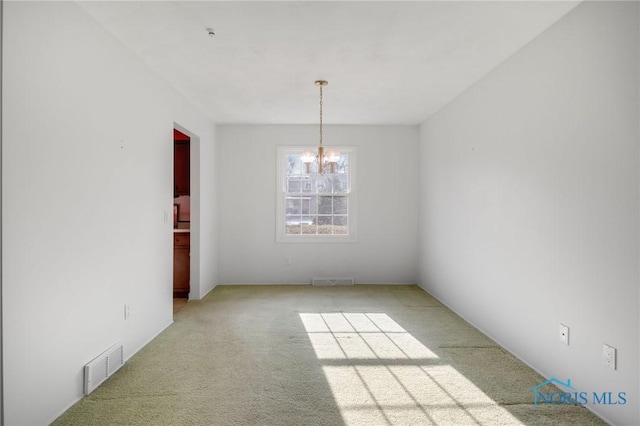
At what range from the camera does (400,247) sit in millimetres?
6000

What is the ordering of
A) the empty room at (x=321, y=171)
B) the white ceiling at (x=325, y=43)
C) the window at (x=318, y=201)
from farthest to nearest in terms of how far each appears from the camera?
the window at (x=318, y=201), the white ceiling at (x=325, y=43), the empty room at (x=321, y=171)

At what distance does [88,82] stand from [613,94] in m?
3.23

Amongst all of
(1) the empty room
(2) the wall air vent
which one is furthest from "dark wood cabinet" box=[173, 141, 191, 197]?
(2) the wall air vent

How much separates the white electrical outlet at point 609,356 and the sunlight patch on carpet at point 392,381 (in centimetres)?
63

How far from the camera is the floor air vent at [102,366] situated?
2.50m

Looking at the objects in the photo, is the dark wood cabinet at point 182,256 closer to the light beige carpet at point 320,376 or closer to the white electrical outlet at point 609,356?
the light beige carpet at point 320,376

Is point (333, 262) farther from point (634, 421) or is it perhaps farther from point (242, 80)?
point (634, 421)

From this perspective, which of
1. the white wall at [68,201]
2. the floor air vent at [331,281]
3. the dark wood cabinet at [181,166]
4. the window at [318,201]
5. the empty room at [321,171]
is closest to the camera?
the white wall at [68,201]

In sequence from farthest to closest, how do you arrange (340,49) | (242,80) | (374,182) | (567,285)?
1. (374,182)
2. (242,80)
3. (340,49)
4. (567,285)

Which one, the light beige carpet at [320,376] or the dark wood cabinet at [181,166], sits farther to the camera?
the dark wood cabinet at [181,166]

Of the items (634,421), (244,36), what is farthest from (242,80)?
(634,421)

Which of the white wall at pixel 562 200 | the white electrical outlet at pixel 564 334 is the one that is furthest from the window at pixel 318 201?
the white electrical outlet at pixel 564 334

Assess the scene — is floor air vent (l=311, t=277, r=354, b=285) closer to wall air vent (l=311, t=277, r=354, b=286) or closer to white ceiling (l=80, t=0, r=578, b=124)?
wall air vent (l=311, t=277, r=354, b=286)

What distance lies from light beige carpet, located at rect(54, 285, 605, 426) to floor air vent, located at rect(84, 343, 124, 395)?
0.06 meters
